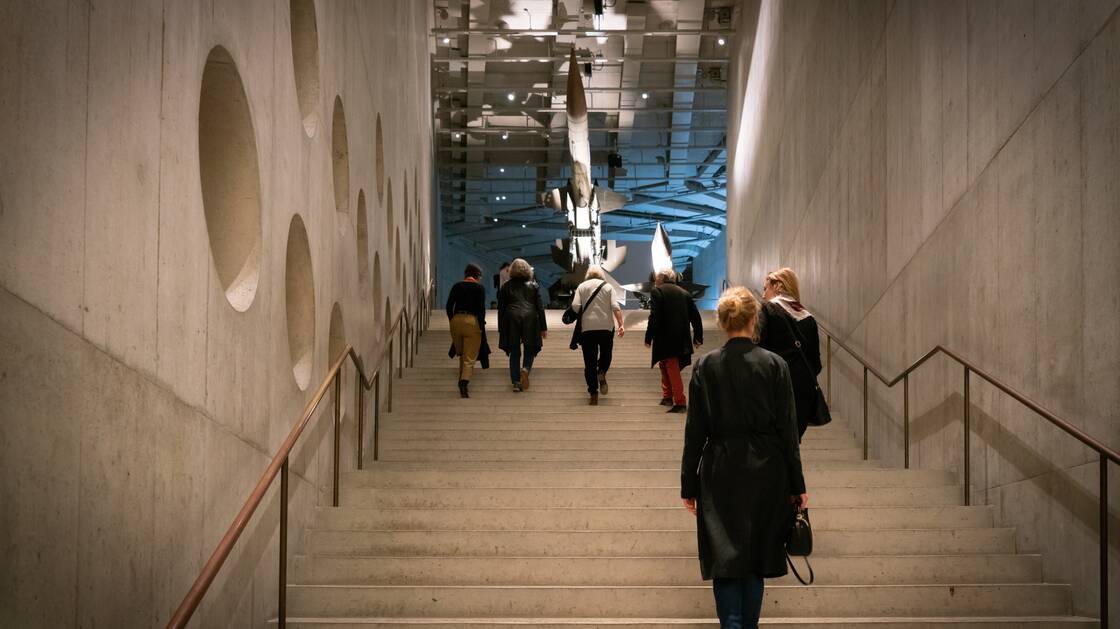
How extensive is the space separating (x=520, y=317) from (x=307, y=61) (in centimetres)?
478

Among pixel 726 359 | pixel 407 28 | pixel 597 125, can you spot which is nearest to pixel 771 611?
pixel 726 359

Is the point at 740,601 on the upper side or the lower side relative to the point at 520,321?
lower

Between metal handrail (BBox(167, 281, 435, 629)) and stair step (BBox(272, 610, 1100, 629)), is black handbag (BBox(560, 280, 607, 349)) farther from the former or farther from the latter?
stair step (BBox(272, 610, 1100, 629))

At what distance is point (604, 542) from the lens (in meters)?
6.18

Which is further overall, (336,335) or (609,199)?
(609,199)

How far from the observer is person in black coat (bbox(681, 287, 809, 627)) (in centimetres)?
443

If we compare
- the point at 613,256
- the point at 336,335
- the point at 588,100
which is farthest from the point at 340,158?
the point at 613,256

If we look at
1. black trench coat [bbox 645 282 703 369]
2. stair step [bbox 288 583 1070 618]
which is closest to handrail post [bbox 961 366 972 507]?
stair step [bbox 288 583 1070 618]

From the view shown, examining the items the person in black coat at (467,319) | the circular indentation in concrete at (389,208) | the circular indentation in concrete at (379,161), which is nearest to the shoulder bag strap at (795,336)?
the person in black coat at (467,319)

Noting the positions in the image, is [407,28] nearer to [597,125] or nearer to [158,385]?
[158,385]

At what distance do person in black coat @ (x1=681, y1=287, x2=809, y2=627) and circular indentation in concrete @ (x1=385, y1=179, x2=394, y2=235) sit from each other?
727 centimetres

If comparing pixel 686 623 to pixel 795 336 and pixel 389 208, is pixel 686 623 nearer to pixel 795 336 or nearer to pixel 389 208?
pixel 795 336

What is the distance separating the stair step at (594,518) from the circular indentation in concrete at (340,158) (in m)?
2.26

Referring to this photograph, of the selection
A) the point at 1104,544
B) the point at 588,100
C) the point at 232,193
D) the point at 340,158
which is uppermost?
the point at 588,100
